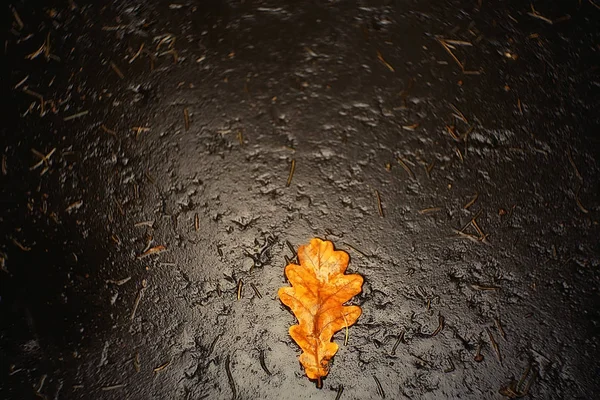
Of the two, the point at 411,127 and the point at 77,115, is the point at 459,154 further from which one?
the point at 77,115

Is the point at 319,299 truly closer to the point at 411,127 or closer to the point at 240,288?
the point at 240,288

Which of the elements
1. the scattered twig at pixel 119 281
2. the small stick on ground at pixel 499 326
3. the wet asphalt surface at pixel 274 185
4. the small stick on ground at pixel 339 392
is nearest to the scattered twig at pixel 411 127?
the wet asphalt surface at pixel 274 185

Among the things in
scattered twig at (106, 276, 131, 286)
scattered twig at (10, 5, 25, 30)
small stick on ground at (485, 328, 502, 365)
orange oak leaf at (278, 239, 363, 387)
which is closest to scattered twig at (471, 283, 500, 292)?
small stick on ground at (485, 328, 502, 365)

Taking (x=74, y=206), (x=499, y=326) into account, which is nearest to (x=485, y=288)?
(x=499, y=326)

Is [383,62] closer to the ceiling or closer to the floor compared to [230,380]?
closer to the ceiling

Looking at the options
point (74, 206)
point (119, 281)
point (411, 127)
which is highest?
point (411, 127)

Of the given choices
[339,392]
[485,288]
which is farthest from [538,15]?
[339,392]

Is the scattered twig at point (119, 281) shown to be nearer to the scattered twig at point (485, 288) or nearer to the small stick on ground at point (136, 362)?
the small stick on ground at point (136, 362)

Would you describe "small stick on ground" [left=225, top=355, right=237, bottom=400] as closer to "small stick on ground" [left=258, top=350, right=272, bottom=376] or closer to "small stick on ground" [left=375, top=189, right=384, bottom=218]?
"small stick on ground" [left=258, top=350, right=272, bottom=376]
